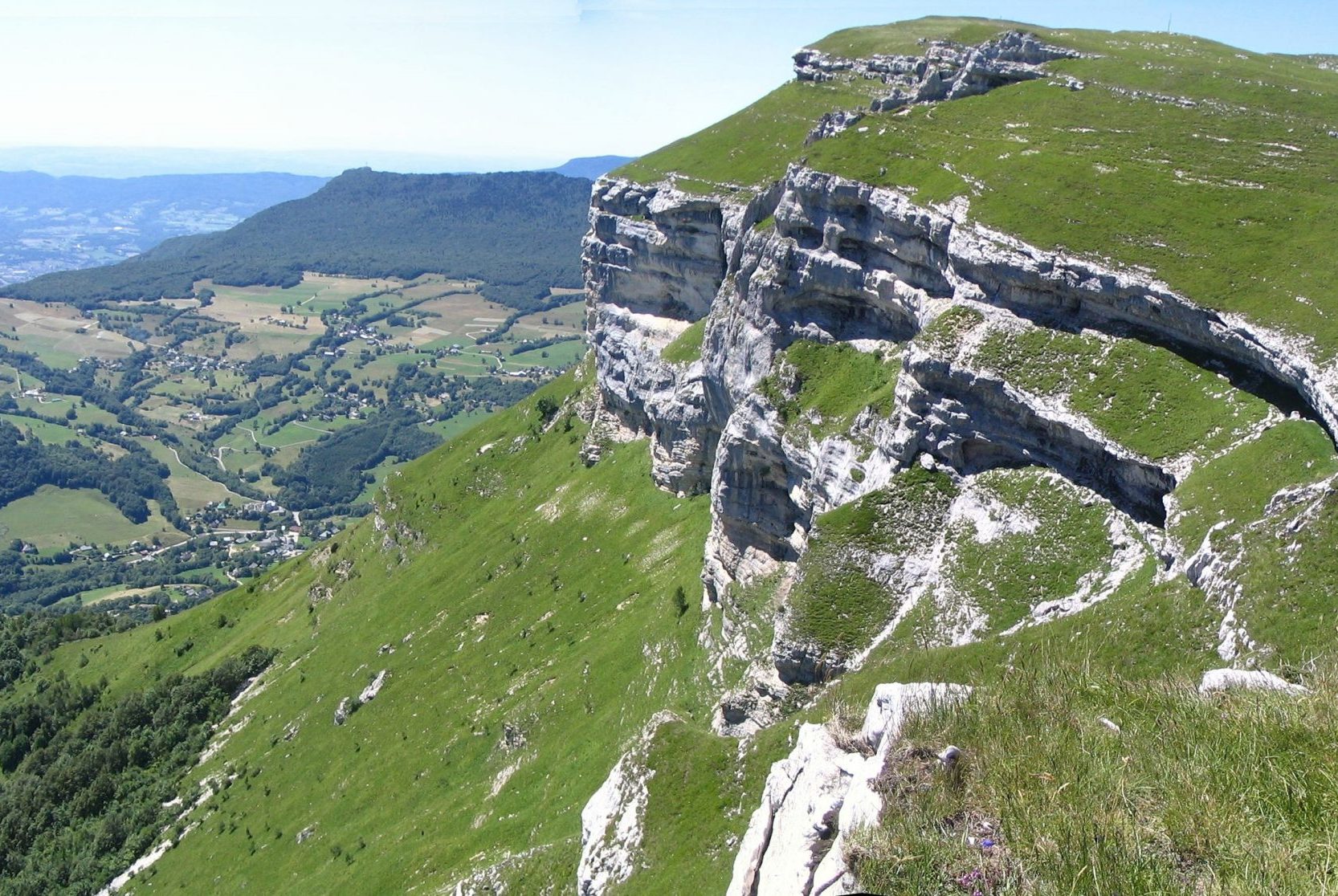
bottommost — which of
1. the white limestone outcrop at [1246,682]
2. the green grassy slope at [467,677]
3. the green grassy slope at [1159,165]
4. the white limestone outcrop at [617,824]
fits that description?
the green grassy slope at [467,677]

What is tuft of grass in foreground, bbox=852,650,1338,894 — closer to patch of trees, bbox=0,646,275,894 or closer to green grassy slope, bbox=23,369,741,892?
green grassy slope, bbox=23,369,741,892

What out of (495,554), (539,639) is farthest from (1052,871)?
(495,554)

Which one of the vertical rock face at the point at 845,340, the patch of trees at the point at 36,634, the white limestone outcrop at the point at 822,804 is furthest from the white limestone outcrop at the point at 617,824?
the patch of trees at the point at 36,634

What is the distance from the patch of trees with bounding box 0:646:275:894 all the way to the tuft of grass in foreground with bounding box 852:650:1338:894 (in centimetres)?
10271

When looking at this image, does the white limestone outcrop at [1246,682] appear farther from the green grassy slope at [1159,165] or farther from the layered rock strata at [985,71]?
the layered rock strata at [985,71]

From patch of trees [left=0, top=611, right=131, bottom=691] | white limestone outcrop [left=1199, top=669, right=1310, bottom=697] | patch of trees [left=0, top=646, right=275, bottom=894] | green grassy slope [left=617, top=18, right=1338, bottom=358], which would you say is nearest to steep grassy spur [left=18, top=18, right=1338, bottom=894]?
white limestone outcrop [left=1199, top=669, right=1310, bottom=697]

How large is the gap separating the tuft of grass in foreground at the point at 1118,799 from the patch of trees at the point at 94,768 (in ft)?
337

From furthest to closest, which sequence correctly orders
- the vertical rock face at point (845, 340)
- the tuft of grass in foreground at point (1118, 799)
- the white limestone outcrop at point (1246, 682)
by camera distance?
1. the vertical rock face at point (845, 340)
2. the white limestone outcrop at point (1246, 682)
3. the tuft of grass in foreground at point (1118, 799)

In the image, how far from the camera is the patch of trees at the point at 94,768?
9438 centimetres

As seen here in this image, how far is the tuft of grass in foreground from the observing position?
11.3 m

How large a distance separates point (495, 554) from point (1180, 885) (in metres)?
88.9

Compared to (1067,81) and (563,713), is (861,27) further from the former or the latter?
(563,713)

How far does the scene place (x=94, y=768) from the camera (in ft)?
352

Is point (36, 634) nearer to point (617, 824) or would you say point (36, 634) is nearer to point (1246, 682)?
point (617, 824)
